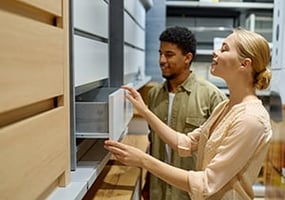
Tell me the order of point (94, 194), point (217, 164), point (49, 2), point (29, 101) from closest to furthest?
point (29, 101)
point (49, 2)
point (217, 164)
point (94, 194)

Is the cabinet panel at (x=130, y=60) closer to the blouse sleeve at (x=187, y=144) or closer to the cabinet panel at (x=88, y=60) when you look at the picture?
the cabinet panel at (x=88, y=60)

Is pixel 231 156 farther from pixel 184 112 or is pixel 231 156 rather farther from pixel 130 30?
pixel 130 30

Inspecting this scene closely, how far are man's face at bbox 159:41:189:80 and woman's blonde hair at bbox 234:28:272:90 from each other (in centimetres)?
83

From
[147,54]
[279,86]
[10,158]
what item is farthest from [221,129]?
[147,54]

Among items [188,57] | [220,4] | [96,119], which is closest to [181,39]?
[188,57]

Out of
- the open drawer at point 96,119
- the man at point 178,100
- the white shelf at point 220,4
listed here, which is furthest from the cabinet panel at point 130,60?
the white shelf at point 220,4

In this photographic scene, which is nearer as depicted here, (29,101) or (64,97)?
(29,101)

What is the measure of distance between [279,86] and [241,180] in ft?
4.04

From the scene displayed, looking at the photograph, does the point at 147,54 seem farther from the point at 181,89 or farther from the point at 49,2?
the point at 49,2

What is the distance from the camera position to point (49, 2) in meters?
1.04

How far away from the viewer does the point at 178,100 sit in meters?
2.43

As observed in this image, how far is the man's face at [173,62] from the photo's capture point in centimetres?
244

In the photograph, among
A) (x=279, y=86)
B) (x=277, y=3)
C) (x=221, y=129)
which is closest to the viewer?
(x=221, y=129)

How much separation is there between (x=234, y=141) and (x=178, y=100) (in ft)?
3.19
